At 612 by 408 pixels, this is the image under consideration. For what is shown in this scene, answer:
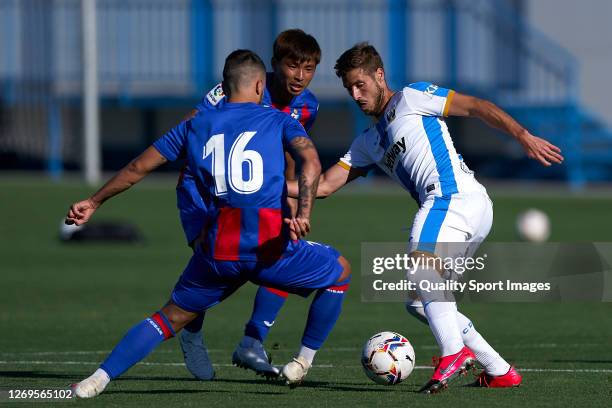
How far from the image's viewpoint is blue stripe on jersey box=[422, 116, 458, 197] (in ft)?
27.8

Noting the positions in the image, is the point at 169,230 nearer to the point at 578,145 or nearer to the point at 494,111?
the point at 578,145

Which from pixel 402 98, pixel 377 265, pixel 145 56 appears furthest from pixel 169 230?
pixel 402 98

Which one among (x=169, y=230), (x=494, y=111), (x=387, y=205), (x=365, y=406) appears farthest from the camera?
(x=387, y=205)

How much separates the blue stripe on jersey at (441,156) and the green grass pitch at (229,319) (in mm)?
895

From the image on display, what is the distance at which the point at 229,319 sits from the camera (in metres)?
14.3

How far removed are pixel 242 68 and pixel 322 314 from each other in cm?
162

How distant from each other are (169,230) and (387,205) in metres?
4.43

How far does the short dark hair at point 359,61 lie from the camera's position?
852cm

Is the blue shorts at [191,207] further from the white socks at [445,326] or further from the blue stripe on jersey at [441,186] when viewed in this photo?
the white socks at [445,326]

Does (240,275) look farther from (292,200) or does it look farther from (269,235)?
(292,200)

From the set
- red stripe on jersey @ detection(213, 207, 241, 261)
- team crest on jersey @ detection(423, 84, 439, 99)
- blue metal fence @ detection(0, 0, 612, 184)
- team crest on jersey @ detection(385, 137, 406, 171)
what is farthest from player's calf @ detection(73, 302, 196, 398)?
blue metal fence @ detection(0, 0, 612, 184)

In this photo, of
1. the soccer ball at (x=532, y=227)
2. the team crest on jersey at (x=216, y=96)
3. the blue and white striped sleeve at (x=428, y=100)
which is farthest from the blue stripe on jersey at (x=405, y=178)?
the soccer ball at (x=532, y=227)

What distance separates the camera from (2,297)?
1636 cm

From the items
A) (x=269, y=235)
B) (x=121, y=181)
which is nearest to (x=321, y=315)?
(x=269, y=235)
